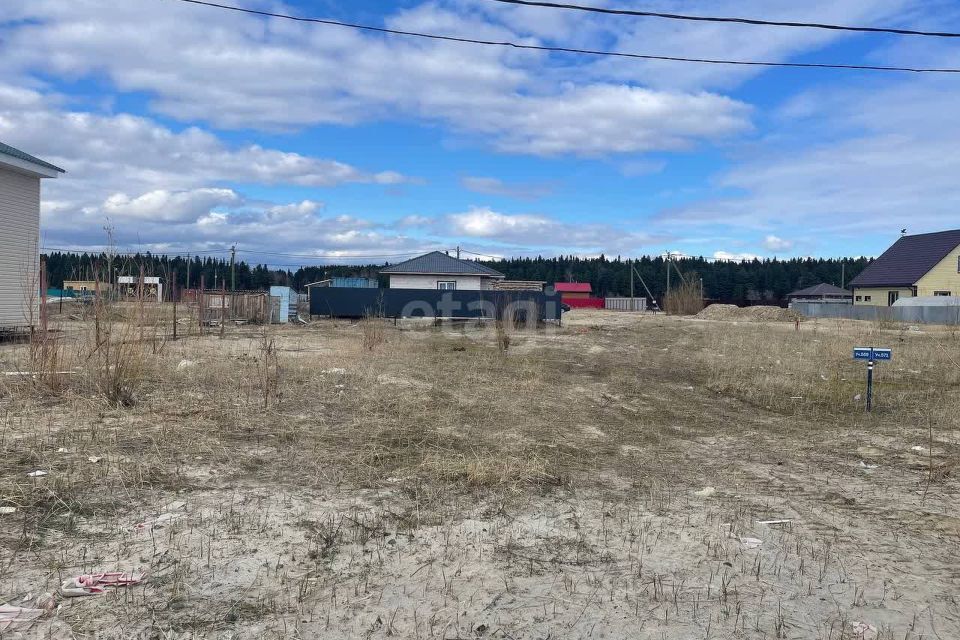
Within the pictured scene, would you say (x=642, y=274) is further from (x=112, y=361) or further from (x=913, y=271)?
(x=112, y=361)

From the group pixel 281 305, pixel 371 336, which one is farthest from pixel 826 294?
pixel 371 336

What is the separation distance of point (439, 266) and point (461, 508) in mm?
39950

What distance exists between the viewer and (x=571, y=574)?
390 cm

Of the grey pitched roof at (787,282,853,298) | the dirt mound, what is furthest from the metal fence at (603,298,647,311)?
the dirt mound

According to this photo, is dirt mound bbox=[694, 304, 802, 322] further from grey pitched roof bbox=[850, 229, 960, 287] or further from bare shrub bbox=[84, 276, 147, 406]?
bare shrub bbox=[84, 276, 147, 406]

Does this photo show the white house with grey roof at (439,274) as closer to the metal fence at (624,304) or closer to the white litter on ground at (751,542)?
the metal fence at (624,304)

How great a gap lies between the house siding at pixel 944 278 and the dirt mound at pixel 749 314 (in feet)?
36.7

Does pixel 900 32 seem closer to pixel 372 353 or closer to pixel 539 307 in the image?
pixel 372 353

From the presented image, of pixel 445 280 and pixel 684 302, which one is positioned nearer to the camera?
pixel 445 280

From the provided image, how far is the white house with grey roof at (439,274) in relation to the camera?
43.8 metres

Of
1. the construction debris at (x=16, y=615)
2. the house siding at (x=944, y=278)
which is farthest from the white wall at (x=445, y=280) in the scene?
the construction debris at (x=16, y=615)

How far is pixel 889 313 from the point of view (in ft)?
120

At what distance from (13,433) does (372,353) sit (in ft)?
29.3

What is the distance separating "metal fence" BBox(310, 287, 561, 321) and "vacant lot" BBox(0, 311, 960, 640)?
1939cm
